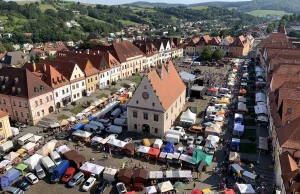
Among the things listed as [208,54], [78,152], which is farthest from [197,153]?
[208,54]

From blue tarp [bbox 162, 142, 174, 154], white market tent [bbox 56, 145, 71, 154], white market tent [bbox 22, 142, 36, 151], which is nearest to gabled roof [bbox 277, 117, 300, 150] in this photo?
blue tarp [bbox 162, 142, 174, 154]

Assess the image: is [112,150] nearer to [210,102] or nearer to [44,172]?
[44,172]

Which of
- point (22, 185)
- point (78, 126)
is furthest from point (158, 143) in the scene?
point (22, 185)

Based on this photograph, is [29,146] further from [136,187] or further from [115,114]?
[136,187]

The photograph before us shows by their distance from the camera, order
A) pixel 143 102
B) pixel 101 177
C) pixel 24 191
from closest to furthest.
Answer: pixel 24 191 → pixel 101 177 → pixel 143 102

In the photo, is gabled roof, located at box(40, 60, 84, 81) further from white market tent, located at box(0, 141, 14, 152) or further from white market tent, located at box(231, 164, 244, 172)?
white market tent, located at box(231, 164, 244, 172)

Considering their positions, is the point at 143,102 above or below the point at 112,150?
above
